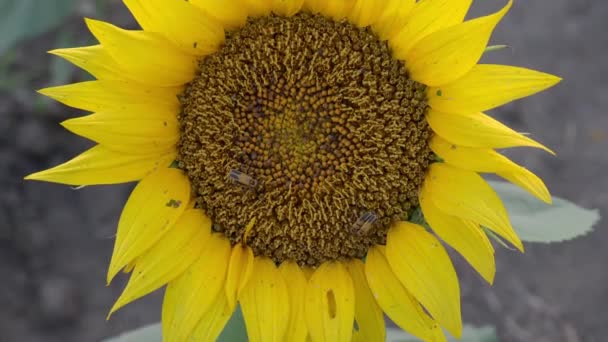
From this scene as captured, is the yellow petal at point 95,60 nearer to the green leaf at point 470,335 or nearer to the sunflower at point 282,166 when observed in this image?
the sunflower at point 282,166

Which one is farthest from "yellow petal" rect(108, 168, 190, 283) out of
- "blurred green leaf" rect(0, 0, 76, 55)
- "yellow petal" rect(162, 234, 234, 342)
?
"blurred green leaf" rect(0, 0, 76, 55)

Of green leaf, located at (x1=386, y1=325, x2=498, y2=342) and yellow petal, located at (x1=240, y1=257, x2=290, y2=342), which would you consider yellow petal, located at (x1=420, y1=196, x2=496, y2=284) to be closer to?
yellow petal, located at (x1=240, y1=257, x2=290, y2=342)

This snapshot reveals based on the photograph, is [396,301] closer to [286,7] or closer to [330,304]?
[330,304]

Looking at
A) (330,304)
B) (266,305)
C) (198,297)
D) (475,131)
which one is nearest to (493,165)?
(475,131)

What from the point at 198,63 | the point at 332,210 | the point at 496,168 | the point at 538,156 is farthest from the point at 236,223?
the point at 538,156

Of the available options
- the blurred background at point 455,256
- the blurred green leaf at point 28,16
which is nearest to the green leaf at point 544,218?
the blurred background at point 455,256
